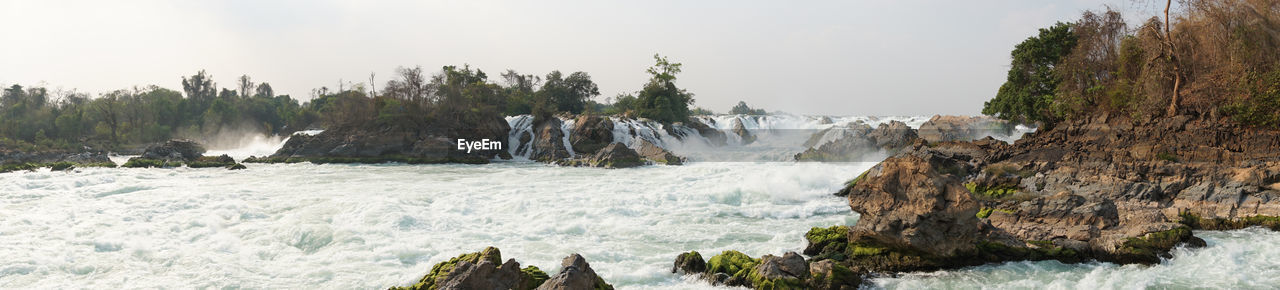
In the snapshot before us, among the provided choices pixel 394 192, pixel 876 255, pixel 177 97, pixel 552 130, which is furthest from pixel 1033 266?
pixel 177 97

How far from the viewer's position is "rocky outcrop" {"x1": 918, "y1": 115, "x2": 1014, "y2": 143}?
101 feet

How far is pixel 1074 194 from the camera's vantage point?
10.3 metres

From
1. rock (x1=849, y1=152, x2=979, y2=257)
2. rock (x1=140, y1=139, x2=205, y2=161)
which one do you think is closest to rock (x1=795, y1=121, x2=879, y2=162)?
rock (x1=849, y1=152, x2=979, y2=257)

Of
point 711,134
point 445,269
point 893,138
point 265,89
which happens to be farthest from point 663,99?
point 265,89

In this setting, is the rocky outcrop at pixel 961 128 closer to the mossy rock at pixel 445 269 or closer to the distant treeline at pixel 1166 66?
the distant treeline at pixel 1166 66

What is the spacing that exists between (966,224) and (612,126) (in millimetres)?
27285

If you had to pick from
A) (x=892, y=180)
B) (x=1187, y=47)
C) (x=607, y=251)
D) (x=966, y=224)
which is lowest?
(x=607, y=251)

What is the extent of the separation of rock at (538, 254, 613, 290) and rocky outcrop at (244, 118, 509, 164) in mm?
23868

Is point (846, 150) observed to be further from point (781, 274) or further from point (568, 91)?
point (568, 91)

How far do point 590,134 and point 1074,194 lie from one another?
972 inches

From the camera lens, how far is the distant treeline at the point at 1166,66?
13.7m

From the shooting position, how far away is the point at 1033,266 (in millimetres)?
7812

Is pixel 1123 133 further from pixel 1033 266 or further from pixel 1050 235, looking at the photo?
pixel 1033 266

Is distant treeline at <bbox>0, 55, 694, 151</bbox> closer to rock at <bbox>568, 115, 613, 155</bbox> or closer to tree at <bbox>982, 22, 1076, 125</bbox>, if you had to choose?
rock at <bbox>568, 115, 613, 155</bbox>
